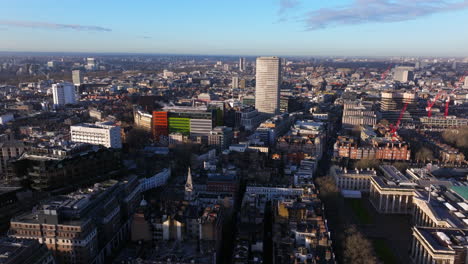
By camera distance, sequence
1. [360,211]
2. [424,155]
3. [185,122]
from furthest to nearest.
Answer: [185,122] → [424,155] → [360,211]

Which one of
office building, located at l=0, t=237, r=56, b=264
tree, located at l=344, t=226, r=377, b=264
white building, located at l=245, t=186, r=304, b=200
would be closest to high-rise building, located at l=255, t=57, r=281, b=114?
white building, located at l=245, t=186, r=304, b=200

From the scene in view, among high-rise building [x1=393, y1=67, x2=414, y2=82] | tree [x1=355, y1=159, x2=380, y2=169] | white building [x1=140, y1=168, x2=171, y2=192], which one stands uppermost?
high-rise building [x1=393, y1=67, x2=414, y2=82]

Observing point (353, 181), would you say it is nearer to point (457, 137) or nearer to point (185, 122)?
→ point (457, 137)

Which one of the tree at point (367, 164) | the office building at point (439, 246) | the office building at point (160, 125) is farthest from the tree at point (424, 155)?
the office building at point (160, 125)

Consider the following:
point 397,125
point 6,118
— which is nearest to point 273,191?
point 397,125

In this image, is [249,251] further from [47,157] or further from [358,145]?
[358,145]

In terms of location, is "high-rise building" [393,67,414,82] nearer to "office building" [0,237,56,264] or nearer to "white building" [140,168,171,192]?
"white building" [140,168,171,192]
